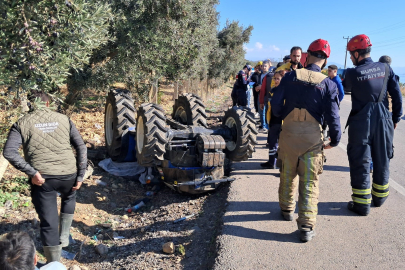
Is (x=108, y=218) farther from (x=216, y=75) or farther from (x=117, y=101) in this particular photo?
(x=216, y=75)

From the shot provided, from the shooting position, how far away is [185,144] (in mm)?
5676

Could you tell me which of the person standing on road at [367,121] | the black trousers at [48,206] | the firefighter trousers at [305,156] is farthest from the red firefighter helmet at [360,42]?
the black trousers at [48,206]

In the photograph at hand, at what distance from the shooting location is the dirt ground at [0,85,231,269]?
4.03 metres

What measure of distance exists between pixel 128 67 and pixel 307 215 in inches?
262

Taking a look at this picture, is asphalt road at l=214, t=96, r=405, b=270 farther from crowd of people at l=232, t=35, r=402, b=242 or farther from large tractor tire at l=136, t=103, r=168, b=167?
large tractor tire at l=136, t=103, r=168, b=167

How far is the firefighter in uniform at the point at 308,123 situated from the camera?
3.92 m

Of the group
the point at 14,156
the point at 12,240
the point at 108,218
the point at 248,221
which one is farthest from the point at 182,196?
the point at 12,240

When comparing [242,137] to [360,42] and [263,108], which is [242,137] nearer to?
[360,42]

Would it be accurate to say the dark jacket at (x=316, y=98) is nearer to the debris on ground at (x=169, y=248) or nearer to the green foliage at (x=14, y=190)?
the debris on ground at (x=169, y=248)

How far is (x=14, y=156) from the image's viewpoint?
133 inches

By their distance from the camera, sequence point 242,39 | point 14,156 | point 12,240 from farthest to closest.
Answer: point 242,39 < point 14,156 < point 12,240

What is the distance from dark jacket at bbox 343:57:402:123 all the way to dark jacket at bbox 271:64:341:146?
0.85 meters

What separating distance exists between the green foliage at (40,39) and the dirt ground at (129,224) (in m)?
2.01

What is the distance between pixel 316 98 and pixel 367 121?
3.87ft
